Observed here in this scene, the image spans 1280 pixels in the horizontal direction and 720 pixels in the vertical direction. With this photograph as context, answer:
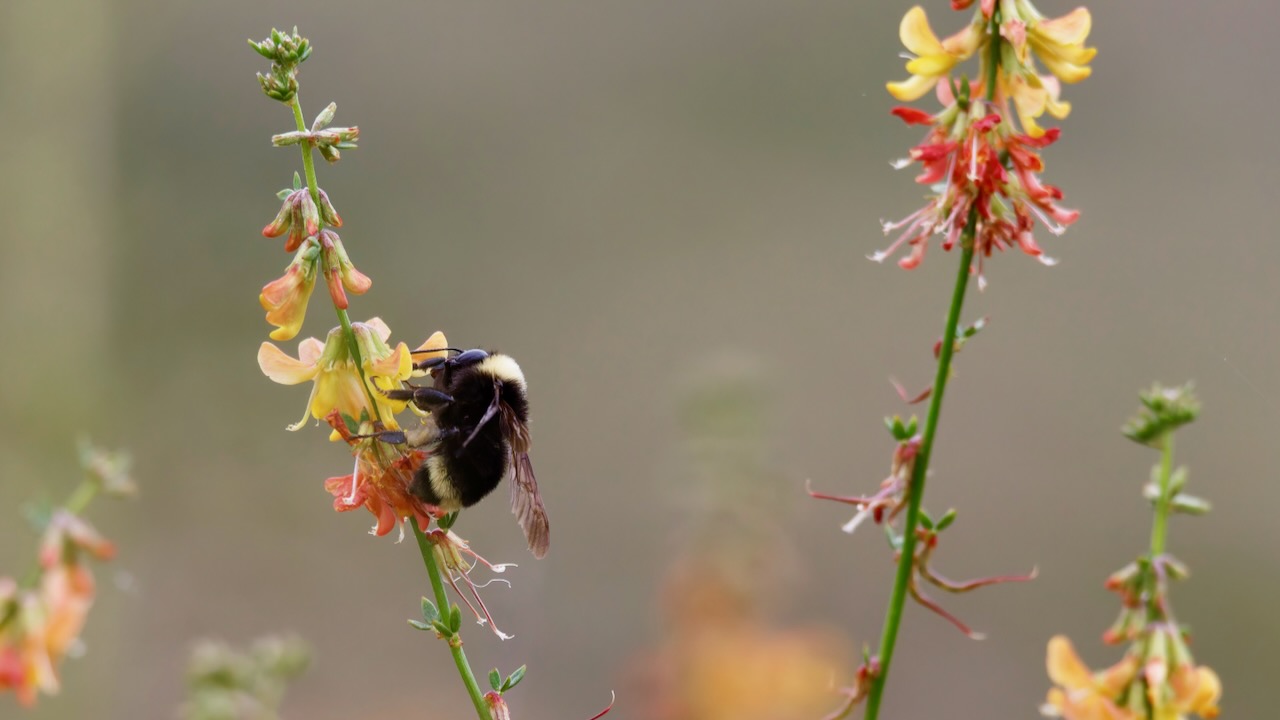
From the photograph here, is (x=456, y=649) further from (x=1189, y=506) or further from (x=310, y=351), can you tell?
(x=1189, y=506)

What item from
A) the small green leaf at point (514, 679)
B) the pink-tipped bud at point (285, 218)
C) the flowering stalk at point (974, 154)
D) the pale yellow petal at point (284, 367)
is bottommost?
the small green leaf at point (514, 679)

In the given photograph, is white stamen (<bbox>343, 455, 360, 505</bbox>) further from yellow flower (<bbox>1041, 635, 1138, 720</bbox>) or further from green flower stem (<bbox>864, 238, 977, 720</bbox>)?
yellow flower (<bbox>1041, 635, 1138, 720</bbox>)

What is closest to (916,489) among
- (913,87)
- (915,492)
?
(915,492)

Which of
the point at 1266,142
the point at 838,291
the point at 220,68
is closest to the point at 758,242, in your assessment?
the point at 838,291

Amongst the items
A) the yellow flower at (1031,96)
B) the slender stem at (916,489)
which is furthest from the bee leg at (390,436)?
the yellow flower at (1031,96)

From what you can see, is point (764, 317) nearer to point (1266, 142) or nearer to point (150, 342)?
point (1266, 142)

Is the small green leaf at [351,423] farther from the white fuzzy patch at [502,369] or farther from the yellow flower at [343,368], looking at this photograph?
the white fuzzy patch at [502,369]

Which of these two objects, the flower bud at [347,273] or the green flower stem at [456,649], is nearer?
the green flower stem at [456,649]

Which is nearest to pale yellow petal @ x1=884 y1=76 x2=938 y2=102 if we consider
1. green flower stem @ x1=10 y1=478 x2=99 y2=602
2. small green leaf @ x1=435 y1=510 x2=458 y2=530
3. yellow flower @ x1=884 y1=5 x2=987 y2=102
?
yellow flower @ x1=884 y1=5 x2=987 y2=102
